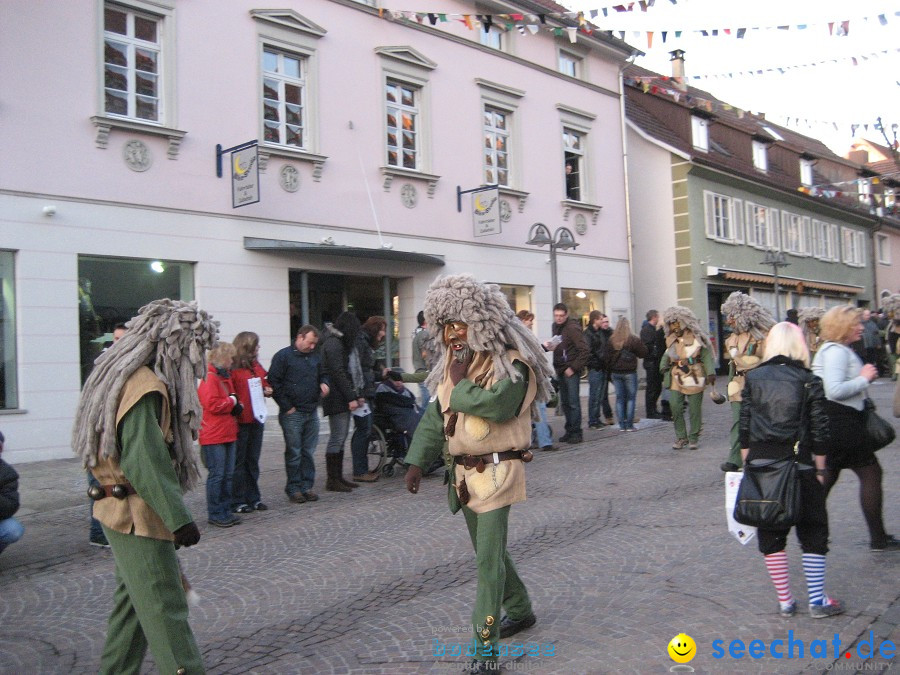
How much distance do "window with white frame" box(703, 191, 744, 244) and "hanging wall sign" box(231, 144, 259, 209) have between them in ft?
54.3

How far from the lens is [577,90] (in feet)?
68.9

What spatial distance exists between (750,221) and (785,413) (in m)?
25.6

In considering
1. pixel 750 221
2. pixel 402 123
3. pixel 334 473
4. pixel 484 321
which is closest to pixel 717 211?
pixel 750 221

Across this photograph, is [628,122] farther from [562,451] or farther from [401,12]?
[562,451]

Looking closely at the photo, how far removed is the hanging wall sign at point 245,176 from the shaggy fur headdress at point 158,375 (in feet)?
32.0

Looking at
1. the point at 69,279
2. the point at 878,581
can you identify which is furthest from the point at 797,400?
the point at 69,279

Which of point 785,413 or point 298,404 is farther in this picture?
point 298,404

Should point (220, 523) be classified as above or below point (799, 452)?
below

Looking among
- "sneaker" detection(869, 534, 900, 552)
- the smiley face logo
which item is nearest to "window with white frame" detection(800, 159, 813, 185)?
"sneaker" detection(869, 534, 900, 552)

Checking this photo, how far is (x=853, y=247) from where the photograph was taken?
36.6 meters

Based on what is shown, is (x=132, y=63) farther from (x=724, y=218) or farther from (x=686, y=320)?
(x=724, y=218)

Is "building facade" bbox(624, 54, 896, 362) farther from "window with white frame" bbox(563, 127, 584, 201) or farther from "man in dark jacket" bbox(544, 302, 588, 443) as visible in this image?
"man in dark jacket" bbox(544, 302, 588, 443)

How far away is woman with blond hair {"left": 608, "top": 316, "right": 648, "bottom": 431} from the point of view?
12562mm

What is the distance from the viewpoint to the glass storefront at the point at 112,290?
1214 centimetres
